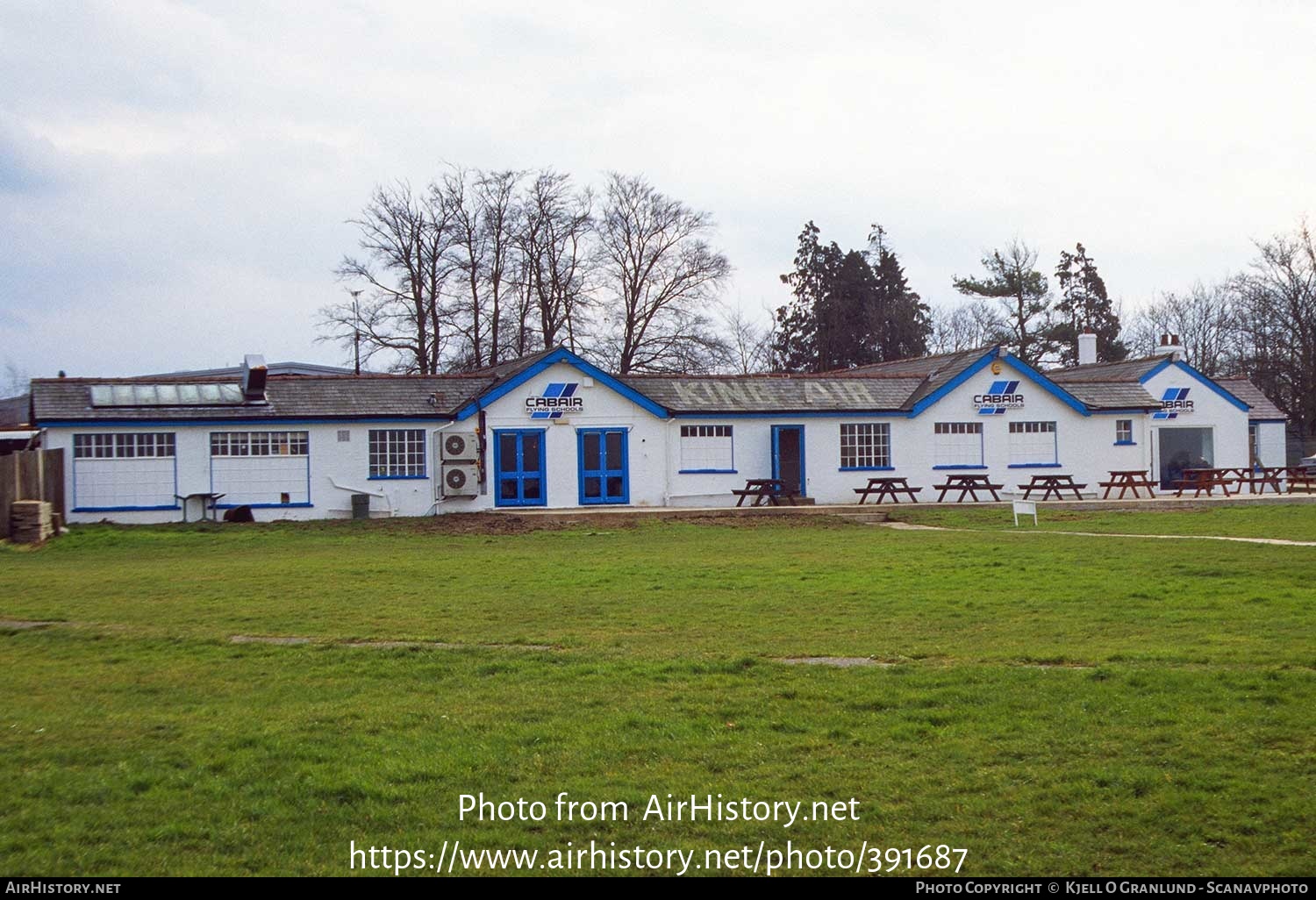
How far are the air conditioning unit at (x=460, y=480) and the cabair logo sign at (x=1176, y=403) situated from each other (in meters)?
23.7


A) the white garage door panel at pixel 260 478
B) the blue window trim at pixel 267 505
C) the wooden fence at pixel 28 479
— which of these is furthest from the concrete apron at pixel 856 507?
the wooden fence at pixel 28 479

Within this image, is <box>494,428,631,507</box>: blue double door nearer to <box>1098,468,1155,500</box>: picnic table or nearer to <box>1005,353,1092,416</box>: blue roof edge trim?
<box>1005,353,1092,416</box>: blue roof edge trim

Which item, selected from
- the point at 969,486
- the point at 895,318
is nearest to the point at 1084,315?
the point at 895,318

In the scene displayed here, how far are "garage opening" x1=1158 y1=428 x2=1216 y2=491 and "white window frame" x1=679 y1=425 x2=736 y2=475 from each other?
16.2 metres

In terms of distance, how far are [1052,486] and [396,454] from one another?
18377mm

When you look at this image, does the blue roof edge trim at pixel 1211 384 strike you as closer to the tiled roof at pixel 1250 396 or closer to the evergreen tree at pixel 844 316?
the tiled roof at pixel 1250 396

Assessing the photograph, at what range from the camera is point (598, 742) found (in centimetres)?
761

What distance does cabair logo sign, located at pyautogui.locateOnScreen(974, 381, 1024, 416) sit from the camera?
37531mm

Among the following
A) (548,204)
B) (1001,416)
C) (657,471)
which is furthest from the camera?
(548,204)

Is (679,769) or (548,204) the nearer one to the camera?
(679,769)

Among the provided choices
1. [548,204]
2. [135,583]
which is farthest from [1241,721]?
[548,204]

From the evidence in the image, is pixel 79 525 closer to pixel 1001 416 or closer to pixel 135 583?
pixel 135 583

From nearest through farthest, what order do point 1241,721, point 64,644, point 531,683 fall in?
point 1241,721
point 531,683
point 64,644
